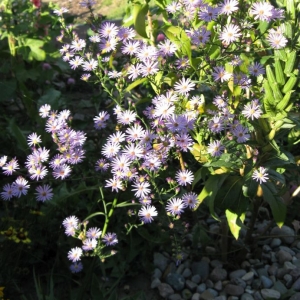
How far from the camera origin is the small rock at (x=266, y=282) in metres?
2.52

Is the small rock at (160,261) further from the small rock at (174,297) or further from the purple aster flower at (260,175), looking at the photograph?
the purple aster flower at (260,175)

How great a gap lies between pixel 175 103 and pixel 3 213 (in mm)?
1186

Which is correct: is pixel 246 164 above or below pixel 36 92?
above

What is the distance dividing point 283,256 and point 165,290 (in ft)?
1.86

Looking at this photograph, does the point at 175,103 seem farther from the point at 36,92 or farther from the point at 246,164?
the point at 36,92

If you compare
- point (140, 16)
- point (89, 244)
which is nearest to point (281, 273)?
point (89, 244)

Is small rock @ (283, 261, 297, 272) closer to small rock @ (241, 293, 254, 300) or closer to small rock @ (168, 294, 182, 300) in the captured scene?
small rock @ (241, 293, 254, 300)

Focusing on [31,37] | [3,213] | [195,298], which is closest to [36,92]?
[31,37]

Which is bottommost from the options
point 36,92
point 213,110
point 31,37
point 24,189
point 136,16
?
point 36,92

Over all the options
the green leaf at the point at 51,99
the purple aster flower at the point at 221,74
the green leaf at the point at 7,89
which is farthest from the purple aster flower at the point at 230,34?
the green leaf at the point at 7,89

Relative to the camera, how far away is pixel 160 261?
105 inches

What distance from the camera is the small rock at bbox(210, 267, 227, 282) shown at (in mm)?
2578

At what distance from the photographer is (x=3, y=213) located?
2.84 meters

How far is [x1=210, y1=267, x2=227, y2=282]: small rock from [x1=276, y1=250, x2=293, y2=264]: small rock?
269mm
